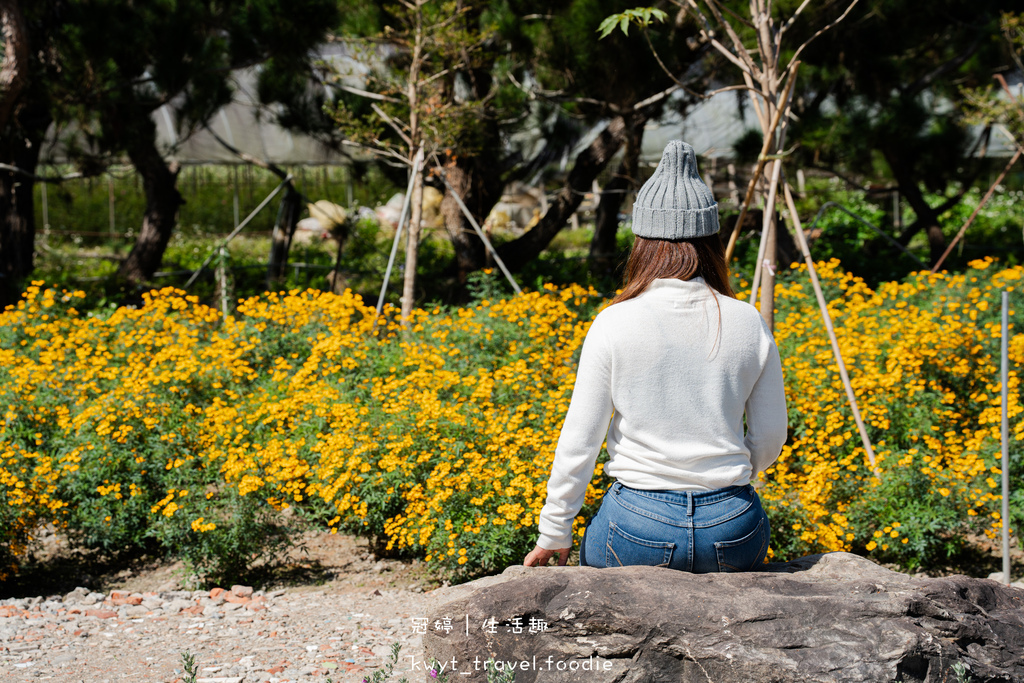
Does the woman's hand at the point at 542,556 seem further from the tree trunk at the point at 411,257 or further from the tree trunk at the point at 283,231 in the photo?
the tree trunk at the point at 283,231

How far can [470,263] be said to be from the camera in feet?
25.5

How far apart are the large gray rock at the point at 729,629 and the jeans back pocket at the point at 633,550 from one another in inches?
1.1

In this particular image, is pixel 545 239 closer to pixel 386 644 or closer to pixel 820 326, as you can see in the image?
pixel 820 326

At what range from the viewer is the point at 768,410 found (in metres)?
1.87

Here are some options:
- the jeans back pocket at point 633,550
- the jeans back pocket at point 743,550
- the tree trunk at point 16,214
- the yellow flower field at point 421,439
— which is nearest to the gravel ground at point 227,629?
the yellow flower field at point 421,439

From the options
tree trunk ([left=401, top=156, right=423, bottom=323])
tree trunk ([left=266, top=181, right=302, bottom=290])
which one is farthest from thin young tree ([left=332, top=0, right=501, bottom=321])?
tree trunk ([left=266, top=181, right=302, bottom=290])

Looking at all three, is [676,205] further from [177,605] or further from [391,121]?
[391,121]

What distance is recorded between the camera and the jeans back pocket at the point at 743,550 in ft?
6.16

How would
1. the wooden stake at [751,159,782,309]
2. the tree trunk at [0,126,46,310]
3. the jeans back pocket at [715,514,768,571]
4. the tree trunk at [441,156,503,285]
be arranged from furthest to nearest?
the tree trunk at [0,126,46,310]
the tree trunk at [441,156,503,285]
the wooden stake at [751,159,782,309]
the jeans back pocket at [715,514,768,571]

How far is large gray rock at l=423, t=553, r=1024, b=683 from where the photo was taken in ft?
5.84

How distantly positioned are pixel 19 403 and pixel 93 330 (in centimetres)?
155

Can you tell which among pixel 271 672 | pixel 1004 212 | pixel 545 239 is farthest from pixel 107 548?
pixel 1004 212

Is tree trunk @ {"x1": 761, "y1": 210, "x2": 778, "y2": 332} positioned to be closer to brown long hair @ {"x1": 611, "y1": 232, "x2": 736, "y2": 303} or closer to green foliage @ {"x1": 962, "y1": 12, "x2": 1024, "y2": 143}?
brown long hair @ {"x1": 611, "y1": 232, "x2": 736, "y2": 303}

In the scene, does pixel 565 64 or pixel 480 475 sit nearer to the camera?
pixel 480 475
